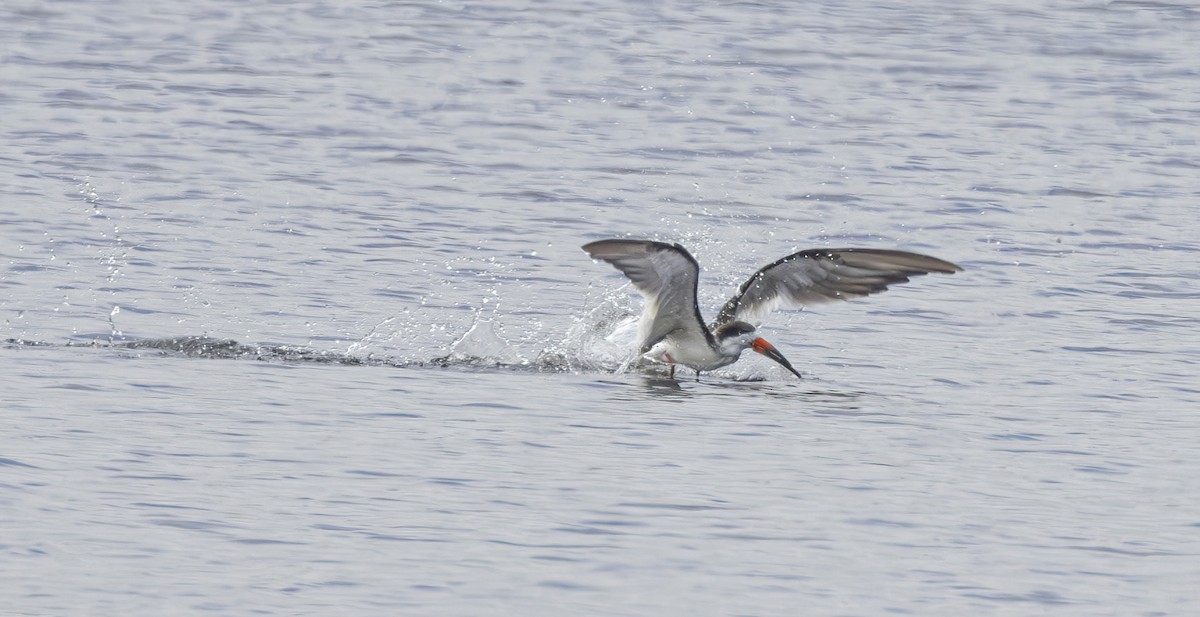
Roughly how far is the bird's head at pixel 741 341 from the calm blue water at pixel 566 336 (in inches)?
10.5

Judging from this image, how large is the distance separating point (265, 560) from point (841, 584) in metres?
2.70

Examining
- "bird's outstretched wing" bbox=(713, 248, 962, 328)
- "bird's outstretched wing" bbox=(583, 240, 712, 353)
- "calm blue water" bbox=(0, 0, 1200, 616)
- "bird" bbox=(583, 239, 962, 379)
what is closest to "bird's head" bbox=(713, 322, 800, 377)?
"bird" bbox=(583, 239, 962, 379)

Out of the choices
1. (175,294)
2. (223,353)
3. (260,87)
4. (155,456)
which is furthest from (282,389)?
(260,87)

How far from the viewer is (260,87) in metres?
30.5

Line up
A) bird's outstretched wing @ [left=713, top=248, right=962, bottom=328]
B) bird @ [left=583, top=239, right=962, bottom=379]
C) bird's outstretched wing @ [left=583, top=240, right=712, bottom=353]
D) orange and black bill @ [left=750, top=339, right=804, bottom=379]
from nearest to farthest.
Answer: bird's outstretched wing @ [left=583, top=240, right=712, bottom=353], bird @ [left=583, top=239, right=962, bottom=379], bird's outstretched wing @ [left=713, top=248, right=962, bottom=328], orange and black bill @ [left=750, top=339, right=804, bottom=379]

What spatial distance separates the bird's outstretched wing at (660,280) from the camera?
14500mm

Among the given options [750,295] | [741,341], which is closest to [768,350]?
[741,341]

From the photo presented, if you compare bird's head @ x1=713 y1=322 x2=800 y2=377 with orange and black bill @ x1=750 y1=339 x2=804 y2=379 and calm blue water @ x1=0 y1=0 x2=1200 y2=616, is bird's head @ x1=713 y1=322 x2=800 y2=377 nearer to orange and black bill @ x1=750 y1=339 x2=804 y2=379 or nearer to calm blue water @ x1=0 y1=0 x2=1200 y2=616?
orange and black bill @ x1=750 y1=339 x2=804 y2=379

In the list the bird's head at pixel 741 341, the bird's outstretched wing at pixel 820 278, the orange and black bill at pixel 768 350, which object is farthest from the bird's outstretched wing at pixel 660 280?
the bird's outstretched wing at pixel 820 278

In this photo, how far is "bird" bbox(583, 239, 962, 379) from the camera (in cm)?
1551

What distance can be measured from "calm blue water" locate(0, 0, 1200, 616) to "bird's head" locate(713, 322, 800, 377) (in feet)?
0.87

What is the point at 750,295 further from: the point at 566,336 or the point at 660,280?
the point at 566,336

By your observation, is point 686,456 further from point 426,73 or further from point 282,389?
point 426,73

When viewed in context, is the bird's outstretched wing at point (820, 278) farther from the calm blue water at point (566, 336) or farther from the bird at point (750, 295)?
the calm blue water at point (566, 336)
